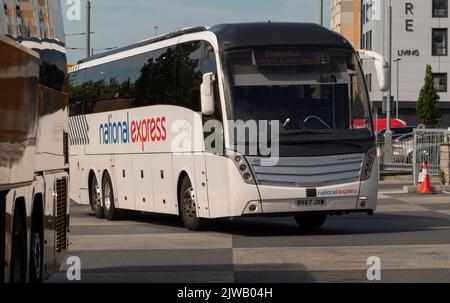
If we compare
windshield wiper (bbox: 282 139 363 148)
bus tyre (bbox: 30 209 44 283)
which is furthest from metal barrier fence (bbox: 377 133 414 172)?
bus tyre (bbox: 30 209 44 283)

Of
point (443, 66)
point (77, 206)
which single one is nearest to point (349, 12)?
point (443, 66)

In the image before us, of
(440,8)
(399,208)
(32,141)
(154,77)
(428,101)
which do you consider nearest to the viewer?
(32,141)

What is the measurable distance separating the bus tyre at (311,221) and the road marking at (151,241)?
6.80ft

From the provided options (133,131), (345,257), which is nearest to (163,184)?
(133,131)

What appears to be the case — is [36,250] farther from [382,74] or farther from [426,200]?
[426,200]

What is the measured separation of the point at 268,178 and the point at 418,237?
2.47 metres

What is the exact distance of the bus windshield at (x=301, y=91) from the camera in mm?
19609

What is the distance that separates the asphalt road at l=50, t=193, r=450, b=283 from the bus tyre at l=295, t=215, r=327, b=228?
0.59 feet

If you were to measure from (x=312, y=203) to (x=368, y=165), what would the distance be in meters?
1.21

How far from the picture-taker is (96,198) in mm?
27047

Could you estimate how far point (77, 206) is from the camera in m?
32.9
